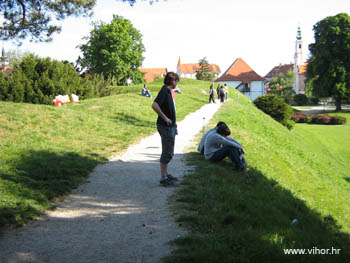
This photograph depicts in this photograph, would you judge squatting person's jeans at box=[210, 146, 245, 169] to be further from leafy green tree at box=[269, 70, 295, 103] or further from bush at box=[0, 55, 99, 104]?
leafy green tree at box=[269, 70, 295, 103]

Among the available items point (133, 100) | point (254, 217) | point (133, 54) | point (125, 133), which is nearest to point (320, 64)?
point (133, 54)

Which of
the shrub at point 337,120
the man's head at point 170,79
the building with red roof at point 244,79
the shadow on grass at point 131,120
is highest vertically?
the building with red roof at point 244,79

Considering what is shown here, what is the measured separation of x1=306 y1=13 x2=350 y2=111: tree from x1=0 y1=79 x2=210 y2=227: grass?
40.9 meters

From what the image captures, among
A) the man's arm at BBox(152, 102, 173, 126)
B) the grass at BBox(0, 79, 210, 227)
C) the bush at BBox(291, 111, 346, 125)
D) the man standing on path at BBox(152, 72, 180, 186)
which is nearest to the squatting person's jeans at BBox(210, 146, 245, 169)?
the man standing on path at BBox(152, 72, 180, 186)

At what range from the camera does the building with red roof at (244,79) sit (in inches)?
2813

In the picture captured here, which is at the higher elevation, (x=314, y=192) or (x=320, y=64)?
(x=320, y=64)

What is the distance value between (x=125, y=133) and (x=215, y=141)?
→ 5.49m

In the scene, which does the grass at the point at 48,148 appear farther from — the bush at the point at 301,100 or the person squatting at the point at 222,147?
the bush at the point at 301,100

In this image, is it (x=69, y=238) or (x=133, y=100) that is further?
(x=133, y=100)

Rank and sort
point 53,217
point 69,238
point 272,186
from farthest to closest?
point 272,186 < point 53,217 < point 69,238

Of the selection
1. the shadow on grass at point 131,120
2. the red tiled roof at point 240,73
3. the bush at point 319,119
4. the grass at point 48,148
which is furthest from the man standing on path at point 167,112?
the red tiled roof at point 240,73

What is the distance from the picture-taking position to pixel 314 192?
32.2ft

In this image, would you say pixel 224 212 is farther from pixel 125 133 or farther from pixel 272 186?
pixel 125 133

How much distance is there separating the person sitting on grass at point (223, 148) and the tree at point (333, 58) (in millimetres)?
47233
